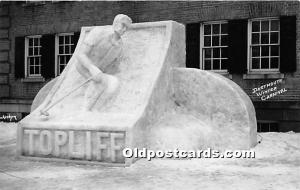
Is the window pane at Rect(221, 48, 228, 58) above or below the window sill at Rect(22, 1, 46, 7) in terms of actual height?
below

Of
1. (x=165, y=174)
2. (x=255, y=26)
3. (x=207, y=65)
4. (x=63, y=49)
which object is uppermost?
(x=255, y=26)

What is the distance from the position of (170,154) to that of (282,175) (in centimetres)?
188

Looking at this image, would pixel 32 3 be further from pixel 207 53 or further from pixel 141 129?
pixel 141 129

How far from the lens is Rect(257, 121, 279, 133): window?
40.5ft

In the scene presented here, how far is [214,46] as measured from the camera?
43.4ft

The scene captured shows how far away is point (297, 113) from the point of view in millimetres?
11875

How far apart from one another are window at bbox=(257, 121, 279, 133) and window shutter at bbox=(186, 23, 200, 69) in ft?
8.51

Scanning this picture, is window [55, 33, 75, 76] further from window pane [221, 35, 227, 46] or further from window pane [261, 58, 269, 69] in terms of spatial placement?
window pane [261, 58, 269, 69]

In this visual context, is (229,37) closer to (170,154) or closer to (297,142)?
(297,142)

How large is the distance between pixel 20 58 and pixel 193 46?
7242mm

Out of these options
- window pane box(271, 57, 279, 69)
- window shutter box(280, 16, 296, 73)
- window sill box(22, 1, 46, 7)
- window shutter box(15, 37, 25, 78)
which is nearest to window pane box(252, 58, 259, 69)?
window pane box(271, 57, 279, 69)

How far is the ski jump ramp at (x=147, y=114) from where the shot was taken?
6.69 metres

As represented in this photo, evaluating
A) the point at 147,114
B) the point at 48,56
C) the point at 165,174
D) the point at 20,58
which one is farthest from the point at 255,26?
the point at 20,58
